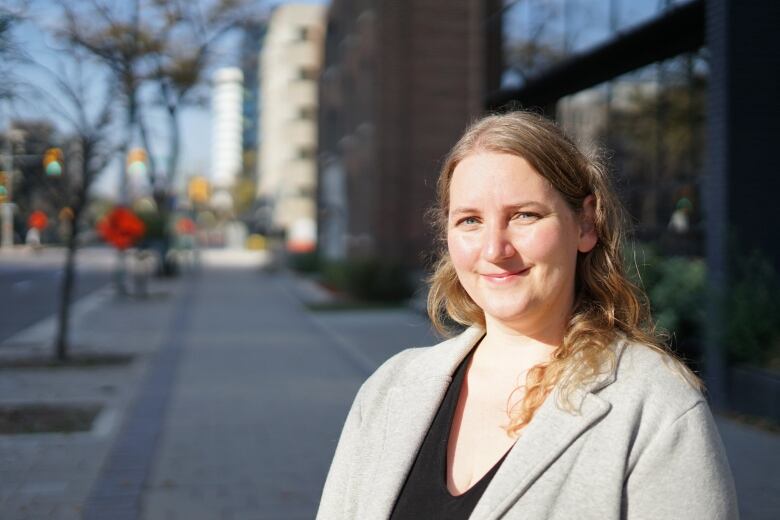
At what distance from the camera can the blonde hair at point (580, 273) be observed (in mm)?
1886

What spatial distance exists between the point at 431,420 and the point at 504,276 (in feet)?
1.14

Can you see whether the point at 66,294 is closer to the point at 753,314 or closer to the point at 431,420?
the point at 753,314

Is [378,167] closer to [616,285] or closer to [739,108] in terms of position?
[739,108]

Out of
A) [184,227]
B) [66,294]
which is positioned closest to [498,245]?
[66,294]

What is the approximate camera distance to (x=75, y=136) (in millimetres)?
12797

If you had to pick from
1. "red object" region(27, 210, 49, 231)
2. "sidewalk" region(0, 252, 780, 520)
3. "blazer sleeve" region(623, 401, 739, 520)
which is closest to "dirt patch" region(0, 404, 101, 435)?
"sidewalk" region(0, 252, 780, 520)

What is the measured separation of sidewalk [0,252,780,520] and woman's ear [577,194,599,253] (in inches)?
73.1

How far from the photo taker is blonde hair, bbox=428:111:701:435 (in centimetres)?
189

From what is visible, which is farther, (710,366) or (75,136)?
(75,136)

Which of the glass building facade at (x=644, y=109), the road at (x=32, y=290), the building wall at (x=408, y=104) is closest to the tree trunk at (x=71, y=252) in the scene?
the road at (x=32, y=290)

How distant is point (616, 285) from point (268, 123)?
9676cm

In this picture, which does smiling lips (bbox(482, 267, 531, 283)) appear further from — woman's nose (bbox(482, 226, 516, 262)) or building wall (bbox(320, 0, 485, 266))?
building wall (bbox(320, 0, 485, 266))

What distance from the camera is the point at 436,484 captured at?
6.43ft

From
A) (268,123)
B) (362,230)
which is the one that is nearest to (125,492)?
(362,230)
